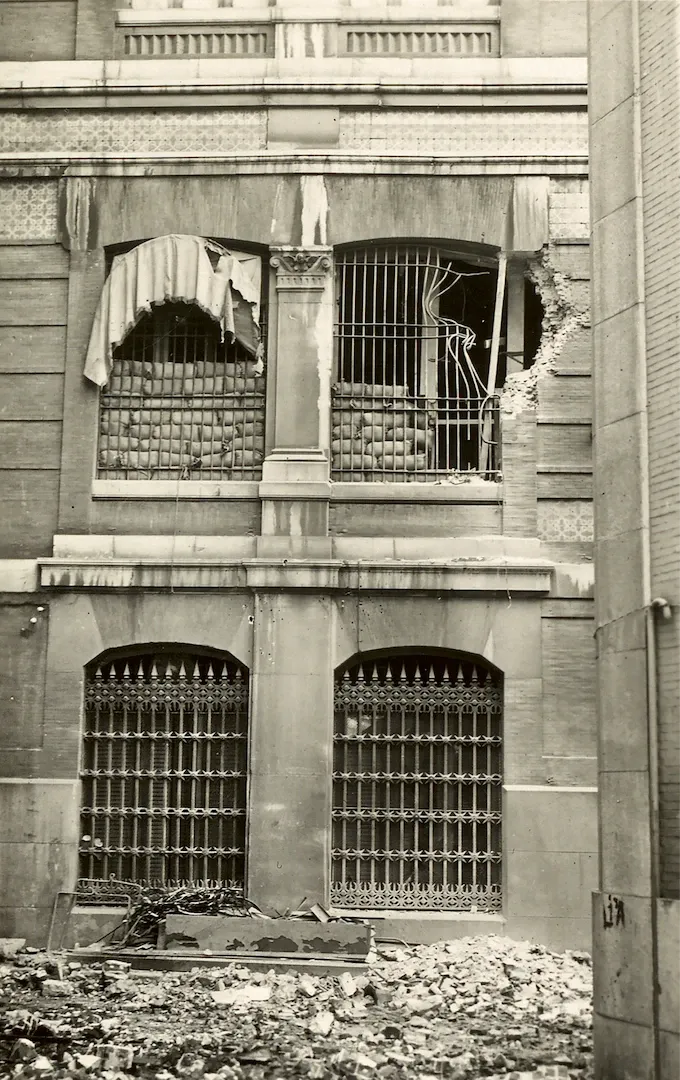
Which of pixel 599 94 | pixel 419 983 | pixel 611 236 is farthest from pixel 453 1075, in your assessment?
pixel 599 94

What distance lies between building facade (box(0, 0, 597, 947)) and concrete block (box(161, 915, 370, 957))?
0.87 meters

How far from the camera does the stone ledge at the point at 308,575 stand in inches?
535

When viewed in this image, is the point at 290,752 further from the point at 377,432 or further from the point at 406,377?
the point at 406,377

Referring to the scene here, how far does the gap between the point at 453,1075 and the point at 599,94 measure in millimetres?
7032

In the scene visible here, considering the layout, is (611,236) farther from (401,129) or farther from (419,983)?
(419,983)

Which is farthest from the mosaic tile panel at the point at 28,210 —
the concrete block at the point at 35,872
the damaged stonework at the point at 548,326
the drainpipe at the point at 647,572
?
the drainpipe at the point at 647,572

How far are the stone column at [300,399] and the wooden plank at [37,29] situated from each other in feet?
11.7

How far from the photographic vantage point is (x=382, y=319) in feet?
47.6

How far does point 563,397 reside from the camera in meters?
14.1

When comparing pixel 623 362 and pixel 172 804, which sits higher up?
pixel 623 362

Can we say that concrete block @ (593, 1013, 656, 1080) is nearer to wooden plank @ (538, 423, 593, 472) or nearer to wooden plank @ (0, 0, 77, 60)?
wooden plank @ (538, 423, 593, 472)

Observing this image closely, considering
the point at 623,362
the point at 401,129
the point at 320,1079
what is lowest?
the point at 320,1079

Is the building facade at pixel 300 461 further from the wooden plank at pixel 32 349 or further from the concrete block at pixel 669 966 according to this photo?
the concrete block at pixel 669 966

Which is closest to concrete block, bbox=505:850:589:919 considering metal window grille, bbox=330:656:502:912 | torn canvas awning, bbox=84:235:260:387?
metal window grille, bbox=330:656:502:912
